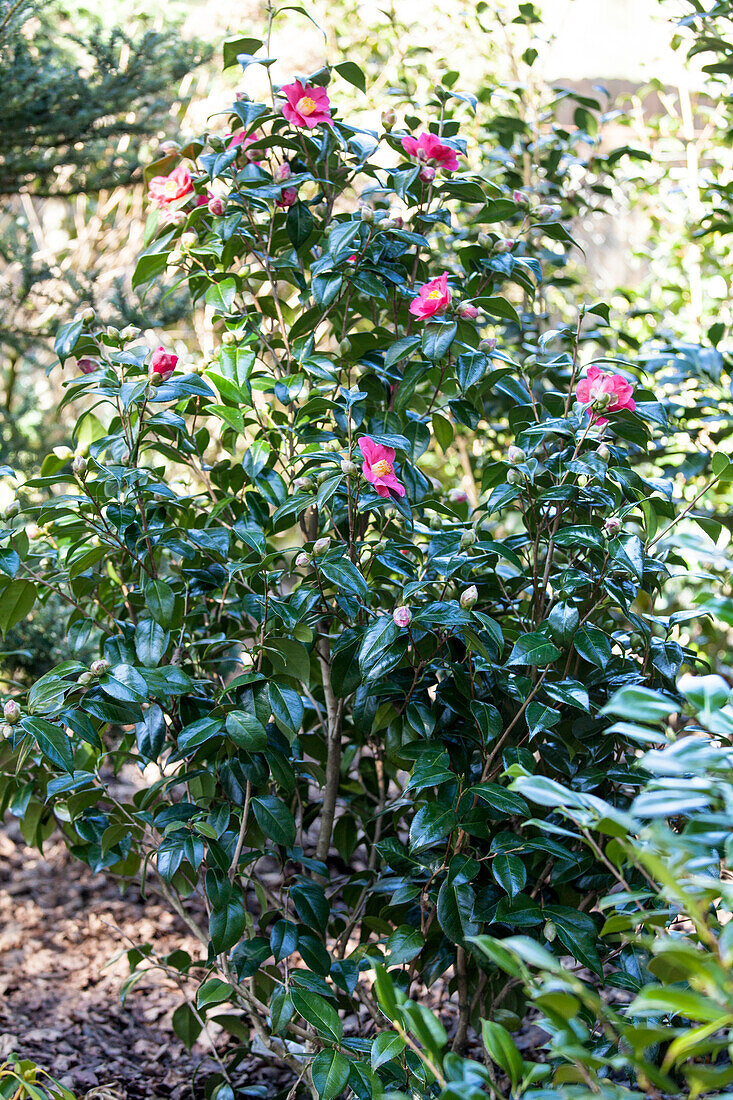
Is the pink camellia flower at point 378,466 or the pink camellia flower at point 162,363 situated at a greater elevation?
the pink camellia flower at point 162,363

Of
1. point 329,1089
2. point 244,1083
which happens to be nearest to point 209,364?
point 329,1089

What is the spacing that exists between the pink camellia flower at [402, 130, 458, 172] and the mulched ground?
1276 millimetres

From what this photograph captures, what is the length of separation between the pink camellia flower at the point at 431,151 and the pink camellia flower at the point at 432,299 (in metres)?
0.19

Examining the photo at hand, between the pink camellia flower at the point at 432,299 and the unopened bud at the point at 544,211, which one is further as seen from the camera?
the unopened bud at the point at 544,211

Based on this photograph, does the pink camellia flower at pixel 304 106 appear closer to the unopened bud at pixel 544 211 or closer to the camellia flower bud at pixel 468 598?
the unopened bud at pixel 544 211

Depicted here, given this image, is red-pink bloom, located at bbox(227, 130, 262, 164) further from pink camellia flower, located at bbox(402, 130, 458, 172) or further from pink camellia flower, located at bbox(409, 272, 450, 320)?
pink camellia flower, located at bbox(409, 272, 450, 320)

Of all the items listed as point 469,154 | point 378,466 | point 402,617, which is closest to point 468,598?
point 402,617

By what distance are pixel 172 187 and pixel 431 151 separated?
0.36m

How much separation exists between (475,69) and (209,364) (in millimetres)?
2294

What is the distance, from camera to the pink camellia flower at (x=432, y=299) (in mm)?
1122

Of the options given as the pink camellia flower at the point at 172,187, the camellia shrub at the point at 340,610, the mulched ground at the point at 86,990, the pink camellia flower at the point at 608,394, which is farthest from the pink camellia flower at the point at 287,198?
the mulched ground at the point at 86,990

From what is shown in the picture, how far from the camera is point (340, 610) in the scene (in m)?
1.19

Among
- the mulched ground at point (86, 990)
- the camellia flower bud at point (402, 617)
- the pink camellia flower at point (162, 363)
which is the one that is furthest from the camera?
the mulched ground at point (86, 990)

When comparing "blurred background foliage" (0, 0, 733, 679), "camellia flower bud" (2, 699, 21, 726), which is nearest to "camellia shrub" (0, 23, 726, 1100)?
"camellia flower bud" (2, 699, 21, 726)
